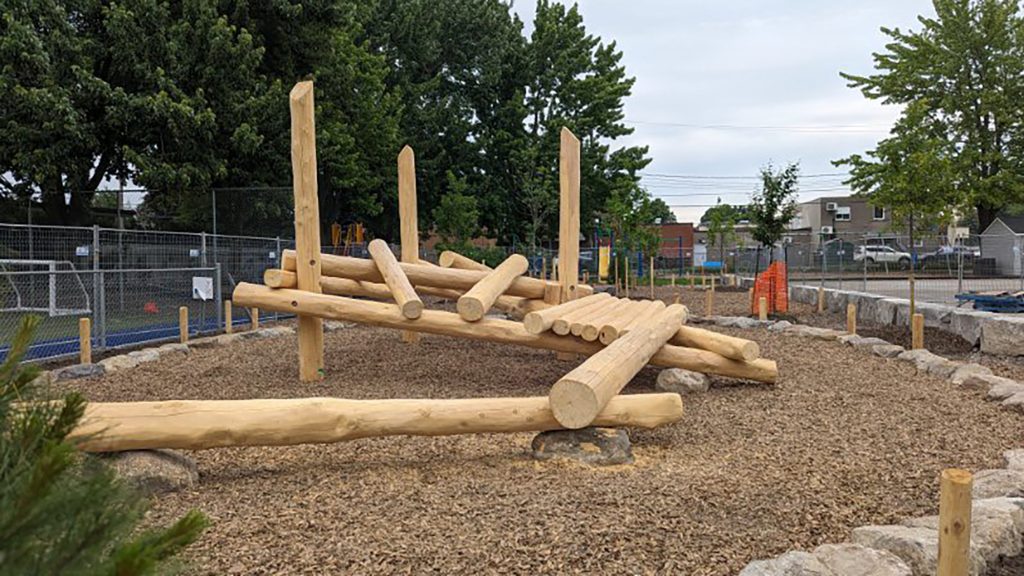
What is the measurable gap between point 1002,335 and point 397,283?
24.3 feet

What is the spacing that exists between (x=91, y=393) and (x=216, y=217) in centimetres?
983

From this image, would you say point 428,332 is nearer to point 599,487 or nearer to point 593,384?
point 593,384

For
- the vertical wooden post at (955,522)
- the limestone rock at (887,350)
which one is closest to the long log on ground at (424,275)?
the limestone rock at (887,350)

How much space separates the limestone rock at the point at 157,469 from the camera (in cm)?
381

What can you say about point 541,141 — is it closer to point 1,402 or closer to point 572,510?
point 572,510

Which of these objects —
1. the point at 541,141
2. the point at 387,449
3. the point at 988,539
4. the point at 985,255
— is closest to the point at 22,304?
the point at 387,449

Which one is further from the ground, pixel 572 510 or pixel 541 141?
pixel 541 141

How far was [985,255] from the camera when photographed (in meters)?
20.2

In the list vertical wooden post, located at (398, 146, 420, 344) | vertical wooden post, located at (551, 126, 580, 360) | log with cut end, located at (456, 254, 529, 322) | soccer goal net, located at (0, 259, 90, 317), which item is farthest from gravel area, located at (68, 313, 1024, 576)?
vertical wooden post, located at (398, 146, 420, 344)

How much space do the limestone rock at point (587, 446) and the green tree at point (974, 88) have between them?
29349 millimetres

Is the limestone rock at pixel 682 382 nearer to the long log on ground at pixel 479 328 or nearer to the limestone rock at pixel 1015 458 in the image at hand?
the long log on ground at pixel 479 328

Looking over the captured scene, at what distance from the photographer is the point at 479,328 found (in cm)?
681

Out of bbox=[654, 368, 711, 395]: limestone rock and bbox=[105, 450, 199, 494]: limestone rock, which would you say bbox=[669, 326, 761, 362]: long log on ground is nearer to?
bbox=[654, 368, 711, 395]: limestone rock

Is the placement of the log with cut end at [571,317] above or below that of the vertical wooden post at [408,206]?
below
